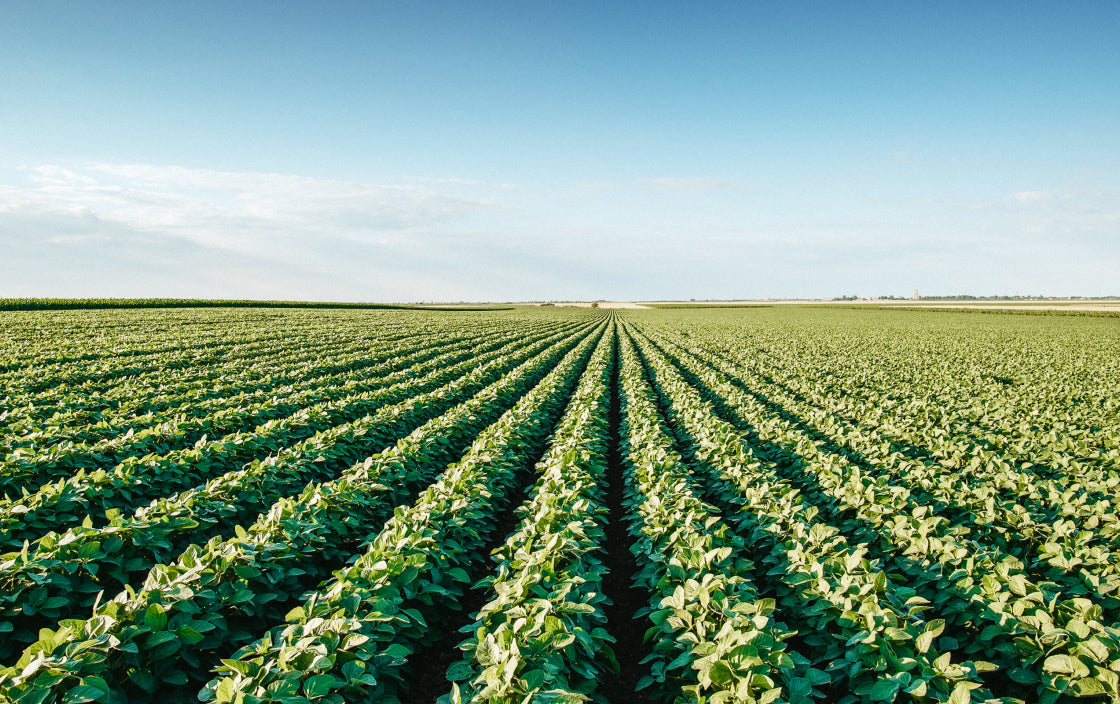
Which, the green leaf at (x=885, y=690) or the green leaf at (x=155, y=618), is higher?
the green leaf at (x=155, y=618)

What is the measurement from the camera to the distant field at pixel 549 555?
11.4ft

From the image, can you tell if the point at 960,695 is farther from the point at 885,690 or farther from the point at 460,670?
the point at 460,670

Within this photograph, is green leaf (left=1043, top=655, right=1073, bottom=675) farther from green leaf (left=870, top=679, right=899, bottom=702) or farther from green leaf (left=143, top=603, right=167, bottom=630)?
green leaf (left=143, top=603, right=167, bottom=630)

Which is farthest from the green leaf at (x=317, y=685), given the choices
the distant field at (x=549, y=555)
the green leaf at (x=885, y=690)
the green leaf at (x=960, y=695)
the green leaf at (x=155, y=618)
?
the green leaf at (x=960, y=695)

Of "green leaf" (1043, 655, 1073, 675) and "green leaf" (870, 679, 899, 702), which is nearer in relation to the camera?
"green leaf" (870, 679, 899, 702)

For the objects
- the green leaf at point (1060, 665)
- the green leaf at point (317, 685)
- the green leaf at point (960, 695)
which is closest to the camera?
the green leaf at point (317, 685)

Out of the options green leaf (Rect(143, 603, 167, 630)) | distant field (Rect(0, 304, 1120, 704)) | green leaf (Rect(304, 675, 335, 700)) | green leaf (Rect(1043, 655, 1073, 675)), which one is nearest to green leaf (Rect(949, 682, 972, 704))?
distant field (Rect(0, 304, 1120, 704))

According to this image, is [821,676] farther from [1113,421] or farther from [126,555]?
[1113,421]

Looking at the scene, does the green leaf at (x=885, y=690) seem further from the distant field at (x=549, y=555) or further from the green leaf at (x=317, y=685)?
the green leaf at (x=317, y=685)

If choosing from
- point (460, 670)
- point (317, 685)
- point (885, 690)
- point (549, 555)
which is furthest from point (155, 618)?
point (885, 690)

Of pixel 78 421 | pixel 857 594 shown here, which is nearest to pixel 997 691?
pixel 857 594

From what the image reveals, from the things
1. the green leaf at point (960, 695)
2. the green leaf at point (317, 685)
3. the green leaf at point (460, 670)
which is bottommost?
the green leaf at point (460, 670)

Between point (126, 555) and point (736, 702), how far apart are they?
5.97 metres

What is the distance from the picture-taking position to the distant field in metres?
3.47
